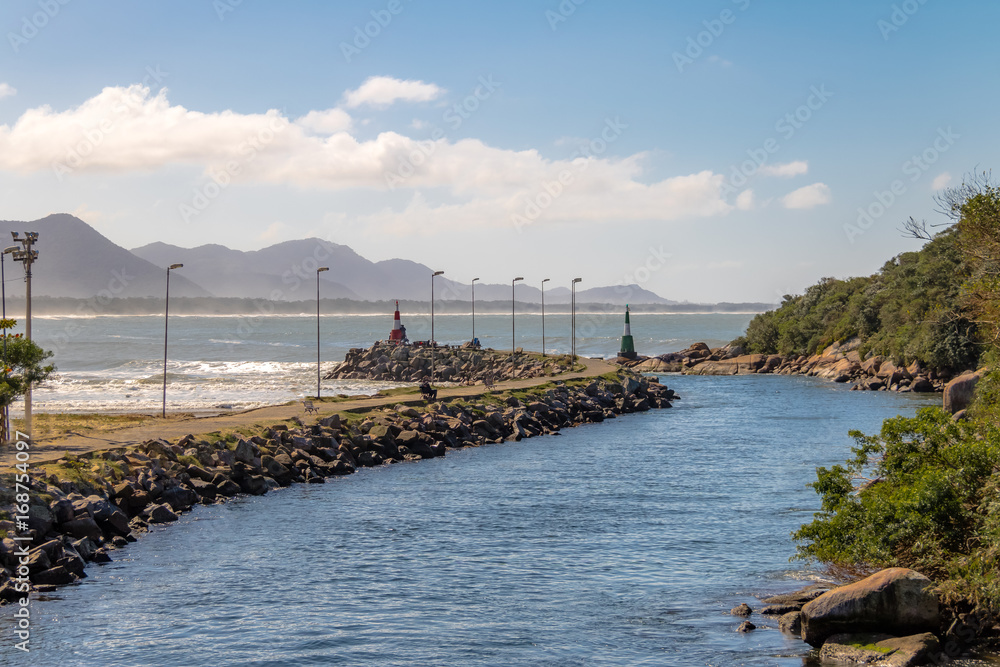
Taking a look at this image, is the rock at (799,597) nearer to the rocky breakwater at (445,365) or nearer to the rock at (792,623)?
the rock at (792,623)

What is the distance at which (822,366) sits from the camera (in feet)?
295

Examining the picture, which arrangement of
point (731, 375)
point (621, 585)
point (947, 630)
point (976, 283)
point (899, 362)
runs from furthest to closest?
point (731, 375) → point (899, 362) → point (976, 283) → point (621, 585) → point (947, 630)

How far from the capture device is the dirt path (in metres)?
32.9

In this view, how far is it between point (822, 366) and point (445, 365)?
123 ft

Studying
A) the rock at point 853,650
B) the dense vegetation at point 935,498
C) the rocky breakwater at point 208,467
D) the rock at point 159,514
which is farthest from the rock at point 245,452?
the rock at point 853,650

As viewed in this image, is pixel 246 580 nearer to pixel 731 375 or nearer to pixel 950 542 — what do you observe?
pixel 950 542

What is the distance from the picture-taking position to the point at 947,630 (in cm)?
1616

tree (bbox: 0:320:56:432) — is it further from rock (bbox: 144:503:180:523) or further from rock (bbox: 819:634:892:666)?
rock (bbox: 819:634:892:666)

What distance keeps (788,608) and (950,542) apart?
3.57 metres

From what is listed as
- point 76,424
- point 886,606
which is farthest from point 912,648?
point 76,424

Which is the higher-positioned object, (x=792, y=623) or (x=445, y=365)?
(x=445, y=365)

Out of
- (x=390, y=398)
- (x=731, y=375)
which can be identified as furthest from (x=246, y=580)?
(x=731, y=375)

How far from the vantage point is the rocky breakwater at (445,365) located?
84.7 metres

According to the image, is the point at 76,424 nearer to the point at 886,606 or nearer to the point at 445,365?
the point at 886,606
